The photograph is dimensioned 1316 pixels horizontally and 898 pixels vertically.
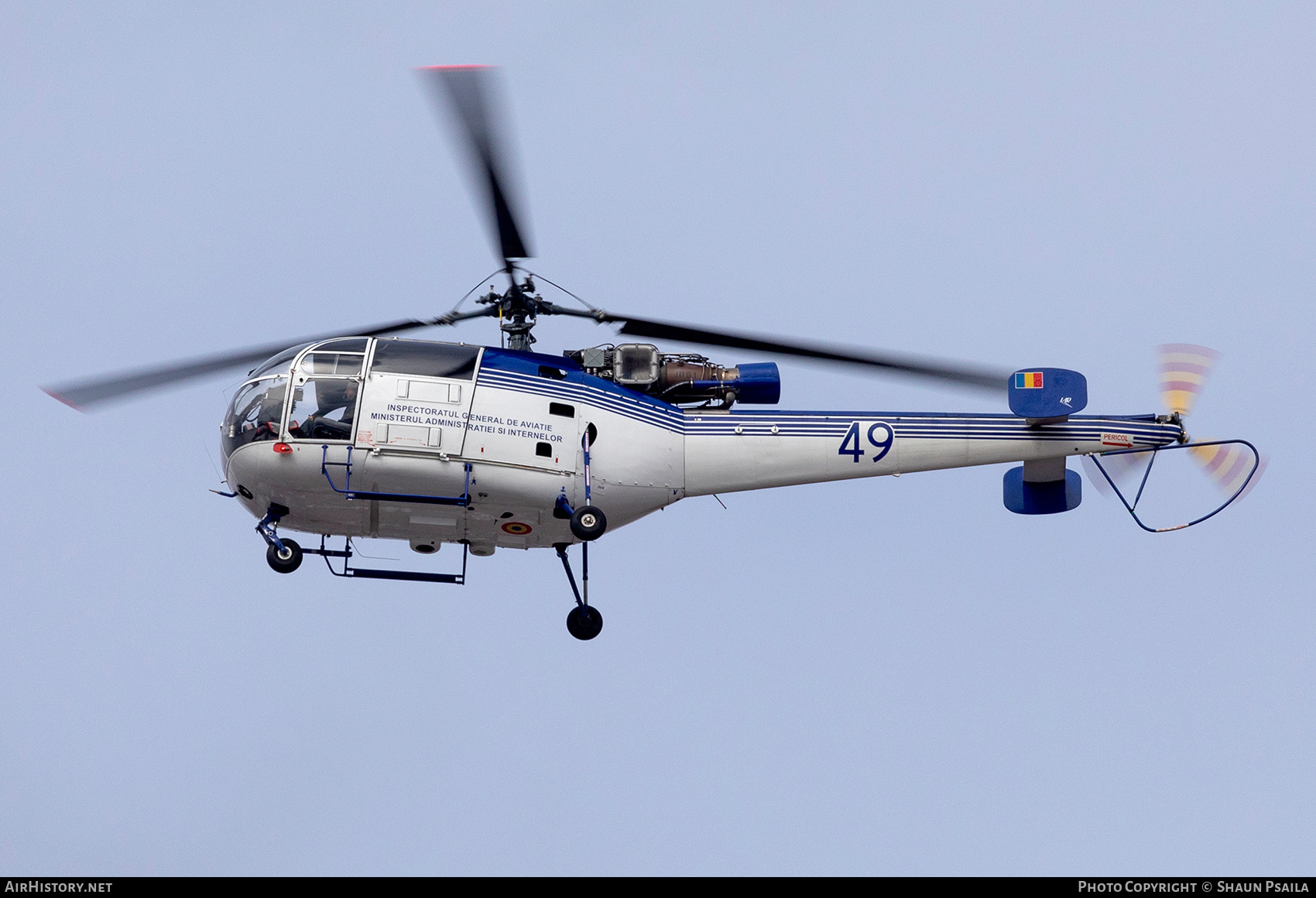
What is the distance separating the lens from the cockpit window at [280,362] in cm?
2202

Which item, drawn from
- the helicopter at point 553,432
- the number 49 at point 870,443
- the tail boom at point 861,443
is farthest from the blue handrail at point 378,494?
the number 49 at point 870,443

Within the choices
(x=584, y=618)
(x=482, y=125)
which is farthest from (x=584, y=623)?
(x=482, y=125)

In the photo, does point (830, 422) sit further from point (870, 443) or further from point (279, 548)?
point (279, 548)

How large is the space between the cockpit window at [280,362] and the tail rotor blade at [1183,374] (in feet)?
39.4

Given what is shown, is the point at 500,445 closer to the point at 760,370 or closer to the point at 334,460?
the point at 334,460

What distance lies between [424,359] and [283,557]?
3296 mm

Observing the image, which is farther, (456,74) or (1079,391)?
(1079,391)

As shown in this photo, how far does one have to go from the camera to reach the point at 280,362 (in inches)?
870

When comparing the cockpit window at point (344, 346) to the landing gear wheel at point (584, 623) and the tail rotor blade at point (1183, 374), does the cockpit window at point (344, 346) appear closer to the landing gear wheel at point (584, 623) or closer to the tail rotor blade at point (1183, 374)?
the landing gear wheel at point (584, 623)

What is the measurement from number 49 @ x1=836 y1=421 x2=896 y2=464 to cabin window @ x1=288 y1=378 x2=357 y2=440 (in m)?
6.87

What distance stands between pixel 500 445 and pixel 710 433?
3.09 metres
